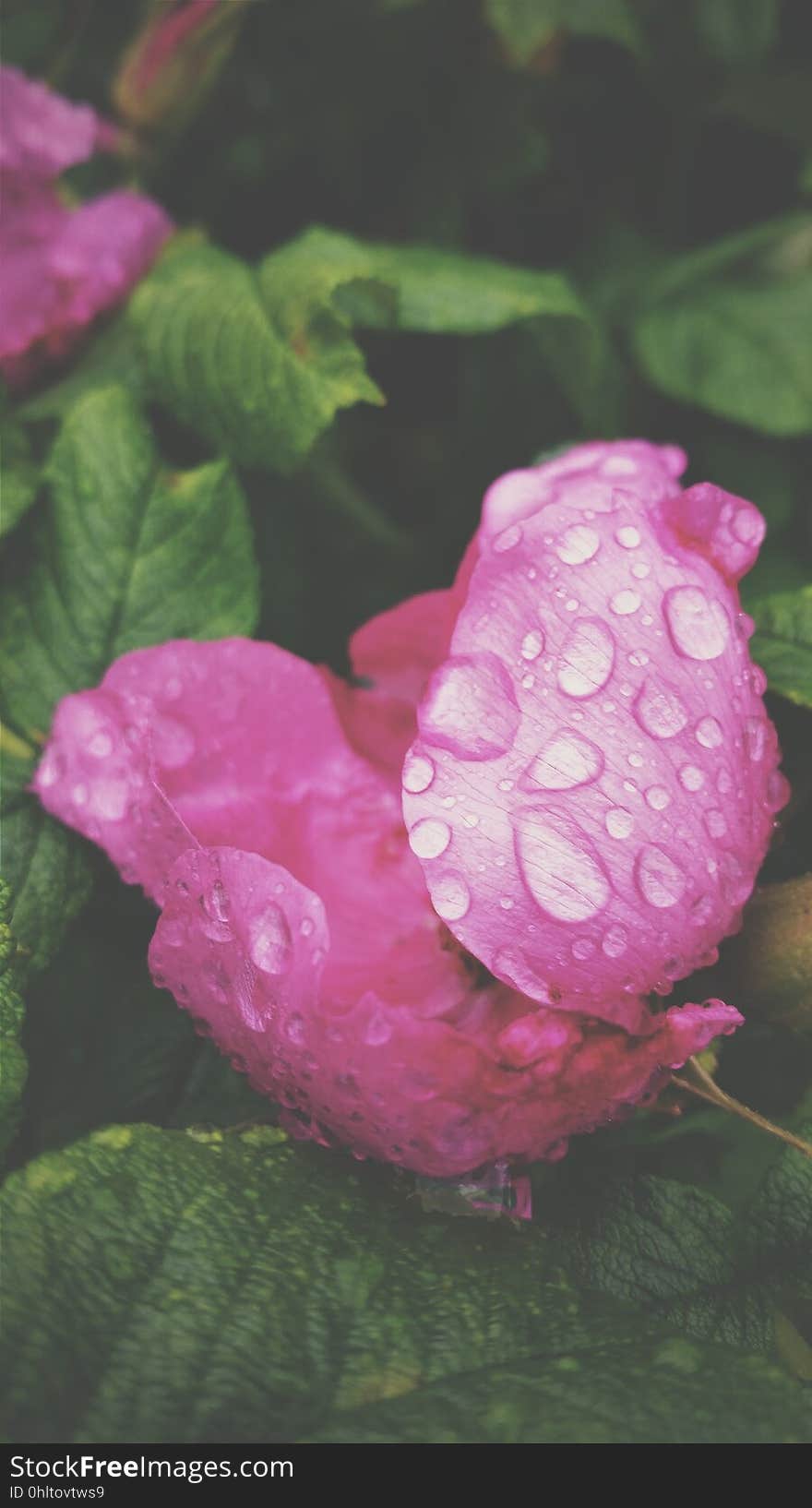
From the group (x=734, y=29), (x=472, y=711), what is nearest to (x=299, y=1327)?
(x=472, y=711)

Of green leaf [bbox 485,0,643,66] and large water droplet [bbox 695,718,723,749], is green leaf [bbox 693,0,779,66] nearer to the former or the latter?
green leaf [bbox 485,0,643,66]

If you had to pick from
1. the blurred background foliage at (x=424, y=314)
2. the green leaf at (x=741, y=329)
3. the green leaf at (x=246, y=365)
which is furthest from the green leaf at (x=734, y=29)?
the green leaf at (x=246, y=365)

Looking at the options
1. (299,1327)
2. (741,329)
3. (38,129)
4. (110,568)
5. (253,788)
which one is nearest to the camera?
(299,1327)

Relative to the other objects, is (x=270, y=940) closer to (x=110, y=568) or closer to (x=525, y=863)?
(x=525, y=863)

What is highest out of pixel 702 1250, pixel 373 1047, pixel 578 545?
pixel 578 545

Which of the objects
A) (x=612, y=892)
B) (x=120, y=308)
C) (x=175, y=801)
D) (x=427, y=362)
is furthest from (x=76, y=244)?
(x=612, y=892)
